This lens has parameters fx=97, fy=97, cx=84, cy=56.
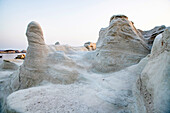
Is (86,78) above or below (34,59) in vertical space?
below

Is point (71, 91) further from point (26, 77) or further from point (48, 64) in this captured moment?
point (26, 77)

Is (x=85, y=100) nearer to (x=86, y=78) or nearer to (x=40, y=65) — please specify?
(x=86, y=78)

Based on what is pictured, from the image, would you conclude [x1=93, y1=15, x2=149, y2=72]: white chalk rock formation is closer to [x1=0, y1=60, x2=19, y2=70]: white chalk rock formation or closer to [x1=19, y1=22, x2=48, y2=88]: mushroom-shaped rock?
[x1=19, y1=22, x2=48, y2=88]: mushroom-shaped rock

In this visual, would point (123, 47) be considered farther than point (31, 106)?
Yes

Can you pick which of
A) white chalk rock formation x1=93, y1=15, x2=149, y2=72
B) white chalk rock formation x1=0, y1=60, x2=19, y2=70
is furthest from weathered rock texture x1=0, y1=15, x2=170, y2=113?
white chalk rock formation x1=0, y1=60, x2=19, y2=70

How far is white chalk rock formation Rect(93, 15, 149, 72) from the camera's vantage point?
4352 millimetres

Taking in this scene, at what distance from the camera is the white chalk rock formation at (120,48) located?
14.3 feet

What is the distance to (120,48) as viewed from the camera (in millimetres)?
4535

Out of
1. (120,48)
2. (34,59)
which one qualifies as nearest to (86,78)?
(120,48)

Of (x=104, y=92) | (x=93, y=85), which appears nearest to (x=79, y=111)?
(x=104, y=92)

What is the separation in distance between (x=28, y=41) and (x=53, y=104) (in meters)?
3.30

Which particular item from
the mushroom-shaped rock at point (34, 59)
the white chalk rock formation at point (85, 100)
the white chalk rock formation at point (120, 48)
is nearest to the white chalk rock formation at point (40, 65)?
the mushroom-shaped rock at point (34, 59)

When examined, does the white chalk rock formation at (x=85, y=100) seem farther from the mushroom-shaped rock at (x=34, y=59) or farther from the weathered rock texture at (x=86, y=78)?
the mushroom-shaped rock at (x=34, y=59)

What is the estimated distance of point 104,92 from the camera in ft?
8.87
